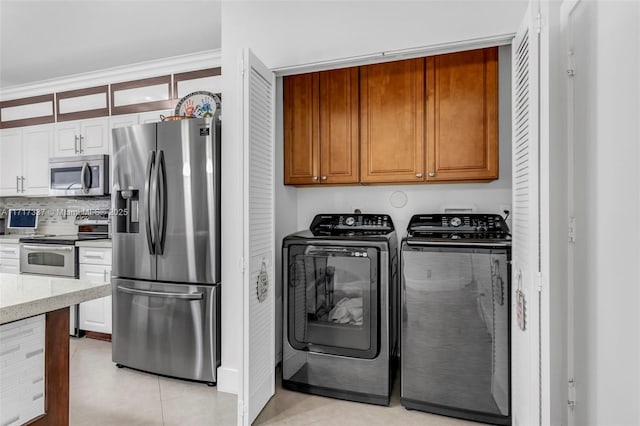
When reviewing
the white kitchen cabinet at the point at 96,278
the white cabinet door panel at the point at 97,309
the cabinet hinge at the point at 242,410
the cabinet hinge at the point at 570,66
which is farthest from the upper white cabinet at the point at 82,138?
the cabinet hinge at the point at 570,66

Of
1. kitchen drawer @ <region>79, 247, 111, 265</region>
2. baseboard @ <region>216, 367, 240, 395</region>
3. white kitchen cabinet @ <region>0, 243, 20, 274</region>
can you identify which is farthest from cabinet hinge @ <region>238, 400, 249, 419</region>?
white kitchen cabinet @ <region>0, 243, 20, 274</region>

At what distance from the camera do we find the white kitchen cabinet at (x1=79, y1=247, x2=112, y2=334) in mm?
3238

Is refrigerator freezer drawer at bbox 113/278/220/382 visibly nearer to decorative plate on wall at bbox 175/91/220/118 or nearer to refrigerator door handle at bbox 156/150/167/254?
refrigerator door handle at bbox 156/150/167/254

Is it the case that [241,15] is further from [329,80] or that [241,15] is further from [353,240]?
[353,240]

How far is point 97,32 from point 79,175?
1491 millimetres

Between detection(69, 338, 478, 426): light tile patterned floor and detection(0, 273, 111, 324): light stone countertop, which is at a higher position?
detection(0, 273, 111, 324): light stone countertop

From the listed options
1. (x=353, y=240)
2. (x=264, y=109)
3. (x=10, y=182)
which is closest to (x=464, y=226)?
(x=353, y=240)

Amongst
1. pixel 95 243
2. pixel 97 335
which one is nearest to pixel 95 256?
pixel 95 243

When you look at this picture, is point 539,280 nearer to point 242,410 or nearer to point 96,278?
point 242,410

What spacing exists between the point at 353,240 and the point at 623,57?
4.79 feet

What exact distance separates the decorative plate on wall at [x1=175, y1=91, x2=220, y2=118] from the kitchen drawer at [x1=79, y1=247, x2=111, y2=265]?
58.4 inches

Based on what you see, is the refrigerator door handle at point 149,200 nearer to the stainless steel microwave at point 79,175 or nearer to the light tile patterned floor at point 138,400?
the light tile patterned floor at point 138,400

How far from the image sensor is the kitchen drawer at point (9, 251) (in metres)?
3.64

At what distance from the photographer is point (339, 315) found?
2293mm
